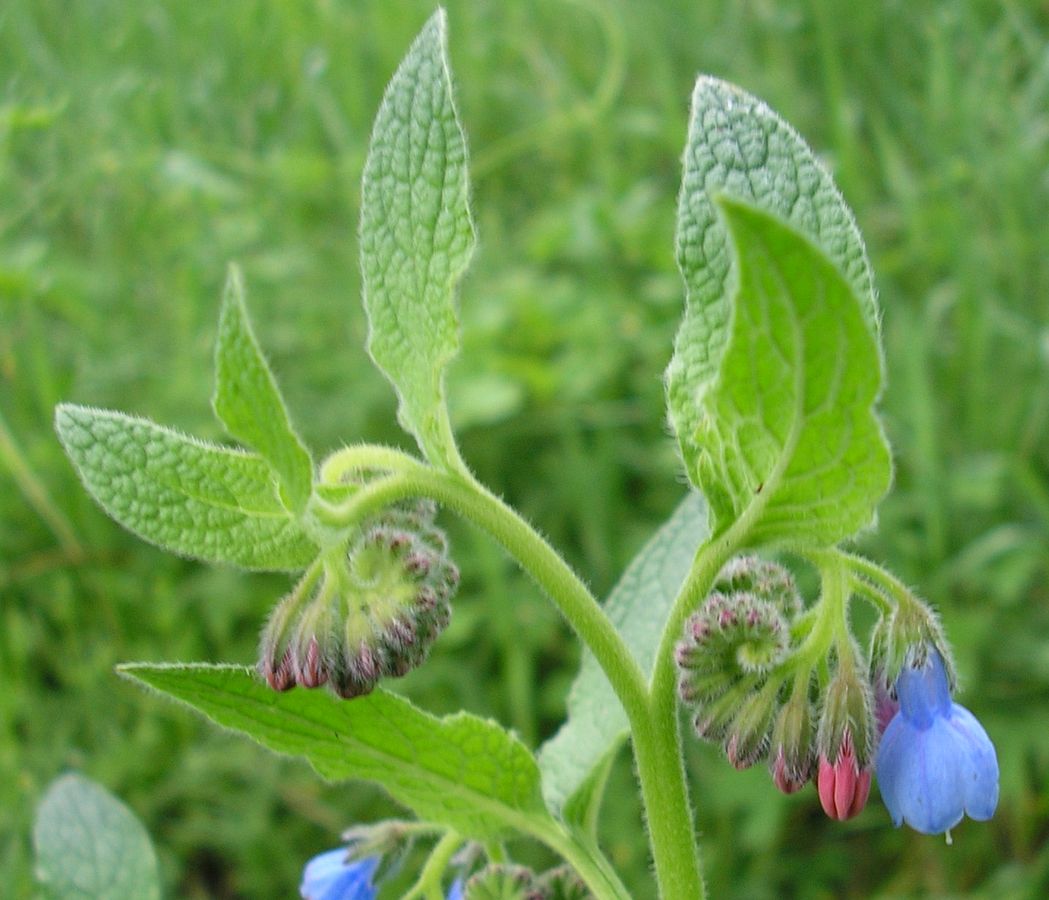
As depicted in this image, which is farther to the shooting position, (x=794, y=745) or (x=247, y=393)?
(x=794, y=745)

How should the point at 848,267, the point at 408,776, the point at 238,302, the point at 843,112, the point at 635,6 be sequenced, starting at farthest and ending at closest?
the point at 635,6 < the point at 843,112 < the point at 408,776 < the point at 848,267 < the point at 238,302

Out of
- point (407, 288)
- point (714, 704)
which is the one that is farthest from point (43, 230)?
point (714, 704)

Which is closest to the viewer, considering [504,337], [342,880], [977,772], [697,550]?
[977,772]

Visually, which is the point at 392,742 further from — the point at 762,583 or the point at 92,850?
the point at 92,850

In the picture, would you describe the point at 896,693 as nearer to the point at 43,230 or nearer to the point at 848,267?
the point at 848,267

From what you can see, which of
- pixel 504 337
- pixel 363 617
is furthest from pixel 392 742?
pixel 504 337
